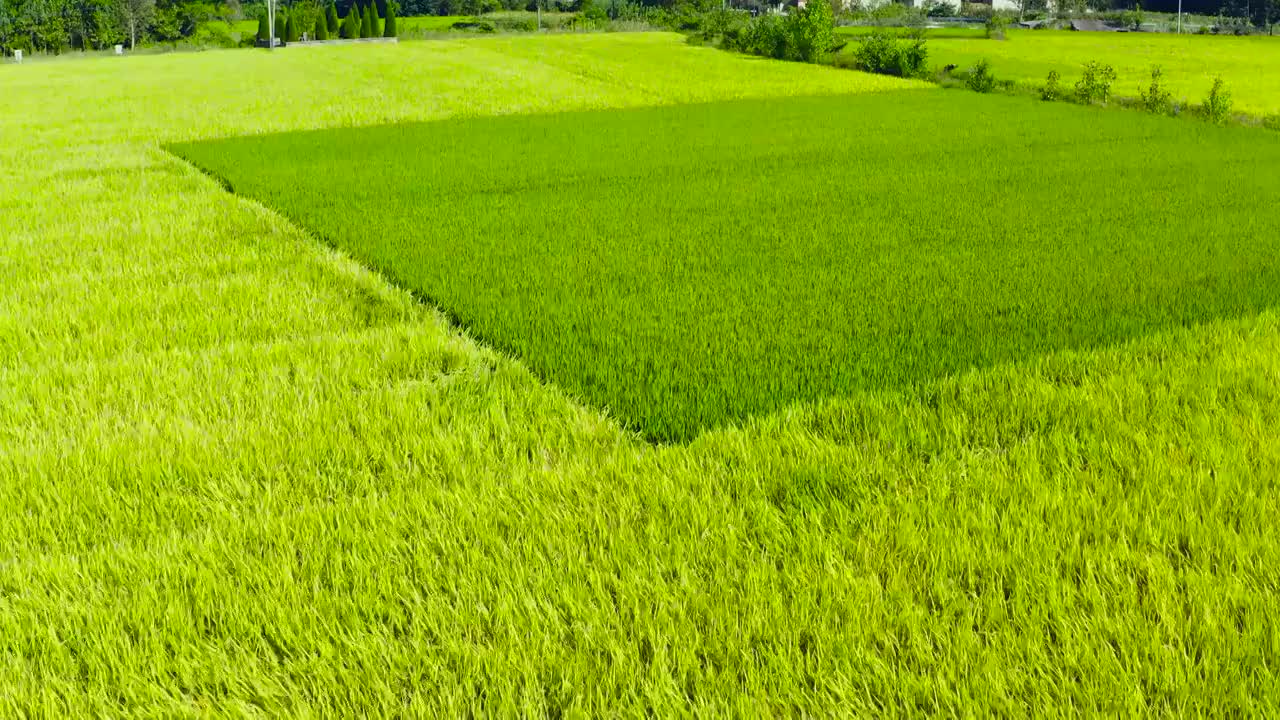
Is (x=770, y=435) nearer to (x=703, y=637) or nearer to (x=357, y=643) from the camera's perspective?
(x=703, y=637)

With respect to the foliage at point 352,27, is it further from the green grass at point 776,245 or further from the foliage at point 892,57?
the green grass at point 776,245

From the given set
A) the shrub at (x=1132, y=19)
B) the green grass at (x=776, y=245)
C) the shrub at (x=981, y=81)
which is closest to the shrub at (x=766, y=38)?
the shrub at (x=981, y=81)

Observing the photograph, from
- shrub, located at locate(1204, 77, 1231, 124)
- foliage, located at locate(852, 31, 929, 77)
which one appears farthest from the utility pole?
shrub, located at locate(1204, 77, 1231, 124)

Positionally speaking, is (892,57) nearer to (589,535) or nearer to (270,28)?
(589,535)

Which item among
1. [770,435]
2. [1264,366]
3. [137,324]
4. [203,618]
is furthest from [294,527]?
[1264,366]

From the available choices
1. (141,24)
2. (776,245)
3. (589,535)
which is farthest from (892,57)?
(141,24)

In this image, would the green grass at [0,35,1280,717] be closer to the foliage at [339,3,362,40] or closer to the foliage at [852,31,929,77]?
the foliage at [852,31,929,77]
